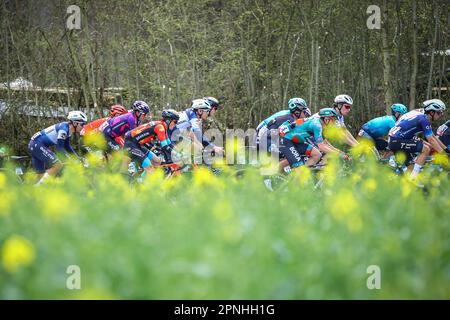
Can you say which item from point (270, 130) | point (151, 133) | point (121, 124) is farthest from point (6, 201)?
point (121, 124)

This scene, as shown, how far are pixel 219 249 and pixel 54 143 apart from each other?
1114cm

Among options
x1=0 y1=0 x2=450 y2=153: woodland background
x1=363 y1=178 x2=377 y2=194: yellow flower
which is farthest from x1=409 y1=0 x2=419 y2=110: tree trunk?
x1=363 y1=178 x2=377 y2=194: yellow flower

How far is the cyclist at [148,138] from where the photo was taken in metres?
14.6

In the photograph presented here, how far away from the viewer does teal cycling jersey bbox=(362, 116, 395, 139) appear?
16.4 metres

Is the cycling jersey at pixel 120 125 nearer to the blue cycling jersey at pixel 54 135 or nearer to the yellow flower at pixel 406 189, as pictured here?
the blue cycling jersey at pixel 54 135

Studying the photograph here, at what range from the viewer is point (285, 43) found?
24375 mm

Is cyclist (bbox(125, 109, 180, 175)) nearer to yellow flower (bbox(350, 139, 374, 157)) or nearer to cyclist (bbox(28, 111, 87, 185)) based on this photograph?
cyclist (bbox(28, 111, 87, 185))

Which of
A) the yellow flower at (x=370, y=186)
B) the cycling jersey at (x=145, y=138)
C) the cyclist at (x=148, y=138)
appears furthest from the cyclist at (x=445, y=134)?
the yellow flower at (x=370, y=186)

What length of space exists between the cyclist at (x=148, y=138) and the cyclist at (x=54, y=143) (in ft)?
3.63

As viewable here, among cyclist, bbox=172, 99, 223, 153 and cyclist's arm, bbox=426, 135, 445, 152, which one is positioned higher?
cyclist, bbox=172, 99, 223, 153

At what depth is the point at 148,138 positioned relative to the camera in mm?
14836

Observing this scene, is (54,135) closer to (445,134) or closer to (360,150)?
(360,150)

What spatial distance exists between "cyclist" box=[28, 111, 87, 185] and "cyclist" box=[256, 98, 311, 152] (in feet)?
12.3

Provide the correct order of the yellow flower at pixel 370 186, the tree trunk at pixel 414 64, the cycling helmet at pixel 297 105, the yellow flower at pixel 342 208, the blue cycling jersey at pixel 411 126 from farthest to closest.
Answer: the tree trunk at pixel 414 64, the cycling helmet at pixel 297 105, the blue cycling jersey at pixel 411 126, the yellow flower at pixel 370 186, the yellow flower at pixel 342 208
